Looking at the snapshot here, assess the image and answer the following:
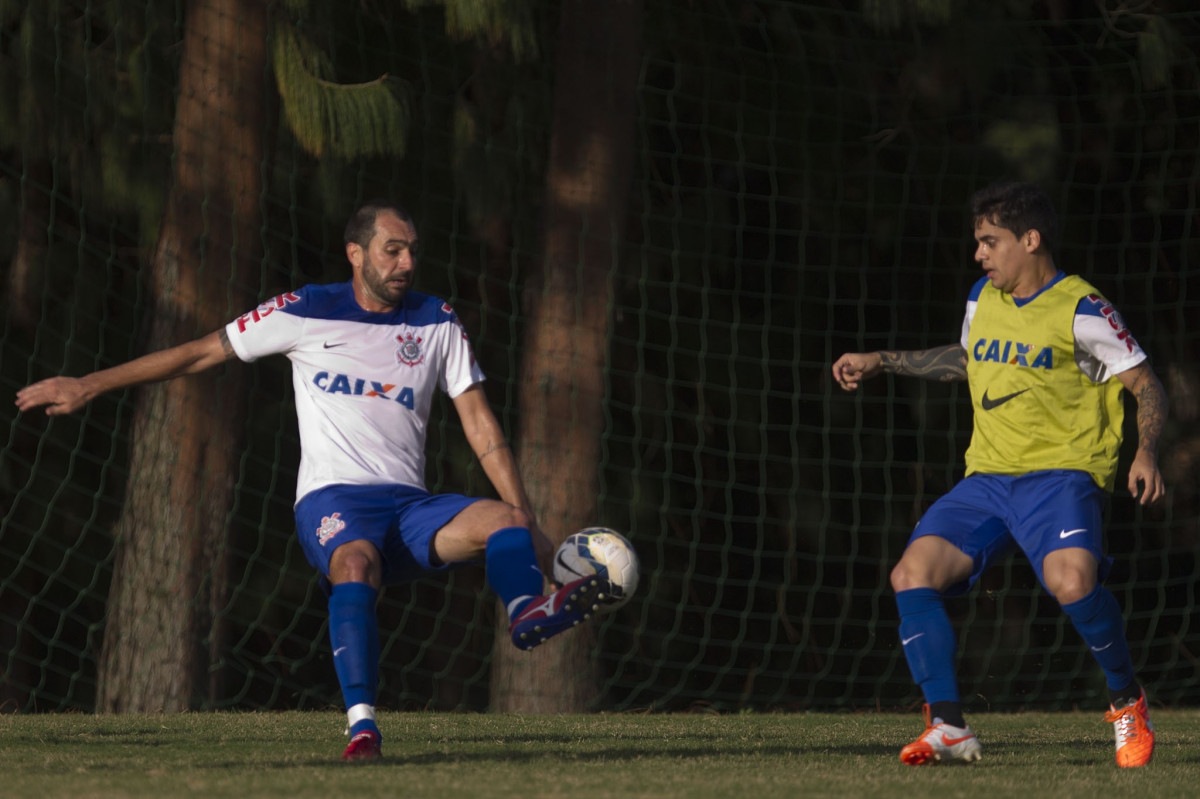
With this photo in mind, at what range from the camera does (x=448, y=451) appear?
9.85 metres

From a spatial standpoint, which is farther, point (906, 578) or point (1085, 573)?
point (906, 578)

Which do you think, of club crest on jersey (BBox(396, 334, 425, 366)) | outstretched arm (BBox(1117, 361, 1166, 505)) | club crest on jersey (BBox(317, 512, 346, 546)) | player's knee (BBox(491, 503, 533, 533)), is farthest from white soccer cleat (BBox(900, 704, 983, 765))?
club crest on jersey (BBox(396, 334, 425, 366))

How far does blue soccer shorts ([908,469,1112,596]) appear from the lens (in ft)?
15.6

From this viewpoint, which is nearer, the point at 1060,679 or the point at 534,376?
the point at 534,376

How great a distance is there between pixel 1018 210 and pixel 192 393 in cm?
448

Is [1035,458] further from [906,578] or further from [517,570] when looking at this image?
[517,570]

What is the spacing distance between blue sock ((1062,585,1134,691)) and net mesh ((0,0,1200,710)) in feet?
13.1

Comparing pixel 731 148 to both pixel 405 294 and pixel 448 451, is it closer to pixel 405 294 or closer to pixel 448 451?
pixel 448 451

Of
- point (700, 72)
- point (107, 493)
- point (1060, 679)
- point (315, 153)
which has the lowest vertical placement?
point (1060, 679)

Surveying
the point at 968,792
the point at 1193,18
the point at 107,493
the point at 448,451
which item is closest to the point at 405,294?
the point at 968,792

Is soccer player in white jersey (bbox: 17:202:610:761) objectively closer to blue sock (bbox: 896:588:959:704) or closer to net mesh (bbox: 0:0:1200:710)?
blue sock (bbox: 896:588:959:704)

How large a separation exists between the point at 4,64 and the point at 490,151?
2.45 metres

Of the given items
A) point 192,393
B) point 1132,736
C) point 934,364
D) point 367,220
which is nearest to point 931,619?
point 1132,736

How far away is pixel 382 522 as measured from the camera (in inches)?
→ 191
